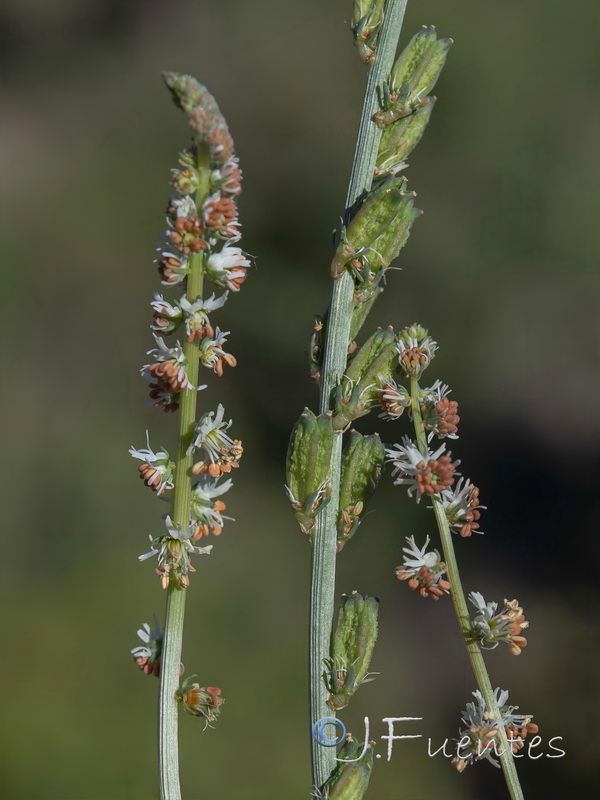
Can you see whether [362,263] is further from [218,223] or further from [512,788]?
[512,788]

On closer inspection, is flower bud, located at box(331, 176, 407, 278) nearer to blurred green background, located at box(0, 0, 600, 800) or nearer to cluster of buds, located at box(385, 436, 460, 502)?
cluster of buds, located at box(385, 436, 460, 502)

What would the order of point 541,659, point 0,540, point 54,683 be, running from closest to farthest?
1. point 54,683
2. point 541,659
3. point 0,540

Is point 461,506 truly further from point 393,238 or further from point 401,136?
point 401,136

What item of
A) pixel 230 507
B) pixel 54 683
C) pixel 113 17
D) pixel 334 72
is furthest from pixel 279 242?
pixel 54 683

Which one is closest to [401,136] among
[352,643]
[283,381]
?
[352,643]

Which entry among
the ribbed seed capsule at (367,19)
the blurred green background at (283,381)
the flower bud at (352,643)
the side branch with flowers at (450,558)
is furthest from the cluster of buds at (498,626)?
the blurred green background at (283,381)

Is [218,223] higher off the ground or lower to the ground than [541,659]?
higher
